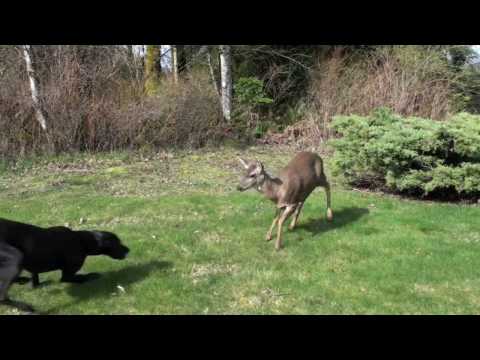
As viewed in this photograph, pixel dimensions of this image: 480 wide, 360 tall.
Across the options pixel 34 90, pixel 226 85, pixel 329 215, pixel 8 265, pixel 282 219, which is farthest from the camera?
pixel 226 85

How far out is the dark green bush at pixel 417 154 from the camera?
1060cm

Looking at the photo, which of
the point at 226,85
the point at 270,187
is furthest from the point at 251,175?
the point at 226,85

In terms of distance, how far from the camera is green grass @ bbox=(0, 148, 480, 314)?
248 inches

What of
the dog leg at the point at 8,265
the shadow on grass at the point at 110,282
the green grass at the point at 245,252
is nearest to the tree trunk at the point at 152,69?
the green grass at the point at 245,252

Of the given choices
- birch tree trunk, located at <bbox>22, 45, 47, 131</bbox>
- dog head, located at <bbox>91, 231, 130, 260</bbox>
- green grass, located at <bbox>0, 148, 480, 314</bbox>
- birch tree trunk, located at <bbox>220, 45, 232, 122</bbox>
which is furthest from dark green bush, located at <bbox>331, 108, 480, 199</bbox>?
birch tree trunk, located at <bbox>22, 45, 47, 131</bbox>

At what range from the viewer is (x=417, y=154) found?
420 inches

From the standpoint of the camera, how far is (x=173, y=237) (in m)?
8.55

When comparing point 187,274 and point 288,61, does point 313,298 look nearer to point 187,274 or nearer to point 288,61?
point 187,274

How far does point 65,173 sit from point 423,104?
40.4 ft

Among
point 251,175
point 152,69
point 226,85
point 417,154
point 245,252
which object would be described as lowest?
point 245,252

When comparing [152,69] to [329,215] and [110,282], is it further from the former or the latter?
[110,282]

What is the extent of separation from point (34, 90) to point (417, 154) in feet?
37.3

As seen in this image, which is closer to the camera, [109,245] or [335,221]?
[109,245]

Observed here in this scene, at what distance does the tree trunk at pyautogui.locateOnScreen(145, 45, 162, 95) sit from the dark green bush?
828cm
